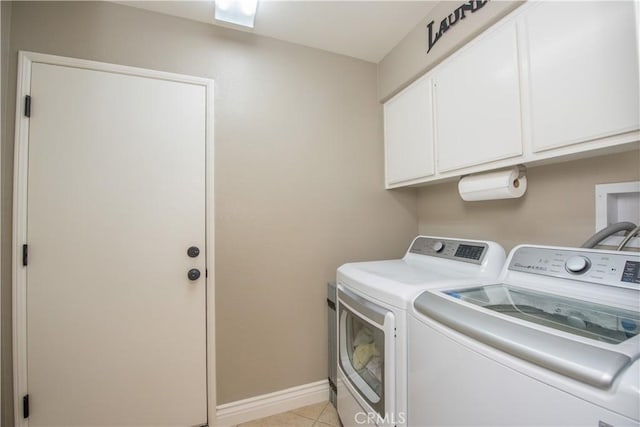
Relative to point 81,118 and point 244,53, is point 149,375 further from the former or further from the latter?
point 244,53

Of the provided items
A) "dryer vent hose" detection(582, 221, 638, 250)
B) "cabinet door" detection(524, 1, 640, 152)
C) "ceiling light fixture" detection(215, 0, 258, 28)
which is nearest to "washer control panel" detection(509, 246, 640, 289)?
"dryer vent hose" detection(582, 221, 638, 250)

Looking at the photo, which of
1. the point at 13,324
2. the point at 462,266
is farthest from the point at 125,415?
the point at 462,266

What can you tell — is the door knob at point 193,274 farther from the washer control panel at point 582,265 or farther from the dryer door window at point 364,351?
the washer control panel at point 582,265

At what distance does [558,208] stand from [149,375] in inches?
92.2

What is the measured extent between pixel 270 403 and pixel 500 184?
6.19 ft

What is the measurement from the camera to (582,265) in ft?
3.14

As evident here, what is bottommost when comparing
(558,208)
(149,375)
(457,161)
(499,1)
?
(149,375)

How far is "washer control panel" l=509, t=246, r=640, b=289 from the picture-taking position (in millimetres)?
857

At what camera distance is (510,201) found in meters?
1.50

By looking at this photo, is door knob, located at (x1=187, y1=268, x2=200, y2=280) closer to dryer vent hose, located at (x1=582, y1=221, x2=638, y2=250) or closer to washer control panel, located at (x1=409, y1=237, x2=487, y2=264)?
washer control panel, located at (x1=409, y1=237, x2=487, y2=264)

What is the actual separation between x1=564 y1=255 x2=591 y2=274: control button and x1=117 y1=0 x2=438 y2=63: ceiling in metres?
1.51

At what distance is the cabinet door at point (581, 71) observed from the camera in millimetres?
859

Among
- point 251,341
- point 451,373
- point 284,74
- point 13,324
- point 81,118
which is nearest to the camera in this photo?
point 451,373

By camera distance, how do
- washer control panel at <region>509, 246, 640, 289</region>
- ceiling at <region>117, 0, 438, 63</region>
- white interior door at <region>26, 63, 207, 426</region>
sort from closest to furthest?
washer control panel at <region>509, 246, 640, 289</region> → white interior door at <region>26, 63, 207, 426</region> → ceiling at <region>117, 0, 438, 63</region>
